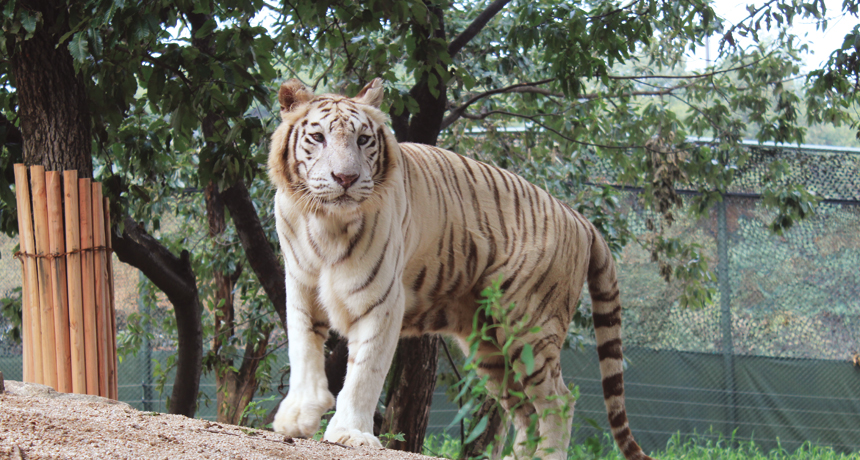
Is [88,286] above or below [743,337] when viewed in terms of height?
above

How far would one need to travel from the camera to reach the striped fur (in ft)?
7.61

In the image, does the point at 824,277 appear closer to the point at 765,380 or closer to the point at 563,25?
the point at 765,380

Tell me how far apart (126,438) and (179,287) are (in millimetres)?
2695

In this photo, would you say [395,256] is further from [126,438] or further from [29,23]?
[29,23]

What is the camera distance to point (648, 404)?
24.6 feet

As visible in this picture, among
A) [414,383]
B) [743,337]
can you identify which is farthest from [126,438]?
[743,337]

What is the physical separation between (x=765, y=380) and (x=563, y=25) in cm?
492

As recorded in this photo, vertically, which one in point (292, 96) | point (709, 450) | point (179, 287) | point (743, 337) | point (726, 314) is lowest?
point (709, 450)

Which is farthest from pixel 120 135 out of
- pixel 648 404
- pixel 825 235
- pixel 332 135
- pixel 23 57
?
pixel 825 235

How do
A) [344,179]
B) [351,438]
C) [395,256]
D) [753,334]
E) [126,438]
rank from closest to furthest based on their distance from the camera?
[126,438], [351,438], [344,179], [395,256], [753,334]

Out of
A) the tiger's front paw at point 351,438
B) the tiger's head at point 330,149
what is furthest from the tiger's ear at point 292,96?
the tiger's front paw at point 351,438

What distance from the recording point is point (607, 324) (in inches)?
134

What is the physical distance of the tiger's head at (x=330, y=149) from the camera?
2.32m

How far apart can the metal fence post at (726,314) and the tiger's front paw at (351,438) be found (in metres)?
6.02
